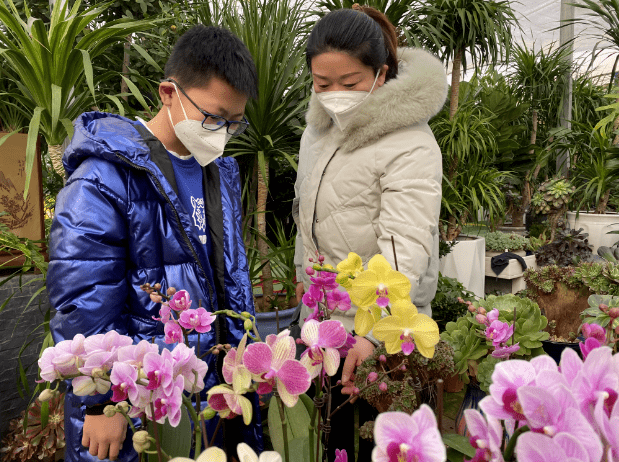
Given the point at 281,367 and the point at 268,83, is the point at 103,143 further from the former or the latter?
the point at 268,83

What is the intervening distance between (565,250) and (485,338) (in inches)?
99.4

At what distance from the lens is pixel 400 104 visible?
3.72ft

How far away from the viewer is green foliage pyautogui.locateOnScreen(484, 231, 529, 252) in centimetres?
329

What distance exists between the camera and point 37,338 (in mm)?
1733

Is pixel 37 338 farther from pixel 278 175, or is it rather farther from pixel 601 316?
pixel 601 316

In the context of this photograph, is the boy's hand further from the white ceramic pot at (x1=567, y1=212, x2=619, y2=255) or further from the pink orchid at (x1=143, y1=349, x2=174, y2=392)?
the white ceramic pot at (x1=567, y1=212, x2=619, y2=255)

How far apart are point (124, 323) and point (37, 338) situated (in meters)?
1.12

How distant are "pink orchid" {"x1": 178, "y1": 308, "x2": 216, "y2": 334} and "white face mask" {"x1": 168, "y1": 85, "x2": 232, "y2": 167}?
2.19ft

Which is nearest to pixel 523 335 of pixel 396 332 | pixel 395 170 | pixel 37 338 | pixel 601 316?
pixel 601 316

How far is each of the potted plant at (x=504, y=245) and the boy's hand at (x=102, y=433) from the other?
3167 mm

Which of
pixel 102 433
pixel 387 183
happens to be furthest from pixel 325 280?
pixel 387 183

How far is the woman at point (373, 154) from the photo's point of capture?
1041 millimetres

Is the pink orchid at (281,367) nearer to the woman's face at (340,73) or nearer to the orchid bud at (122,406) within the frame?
the orchid bud at (122,406)

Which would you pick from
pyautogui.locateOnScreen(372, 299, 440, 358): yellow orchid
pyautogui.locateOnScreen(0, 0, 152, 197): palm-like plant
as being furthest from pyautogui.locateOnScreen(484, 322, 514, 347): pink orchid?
pyautogui.locateOnScreen(0, 0, 152, 197): palm-like plant
